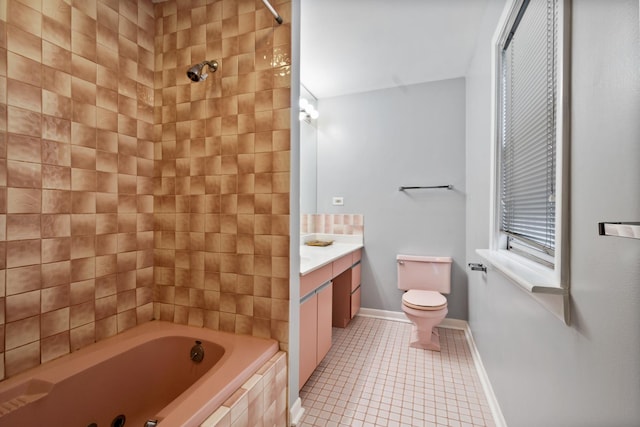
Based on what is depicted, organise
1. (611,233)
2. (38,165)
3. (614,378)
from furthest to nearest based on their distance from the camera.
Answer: (38,165) → (614,378) → (611,233)

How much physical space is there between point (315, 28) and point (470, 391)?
2724 mm

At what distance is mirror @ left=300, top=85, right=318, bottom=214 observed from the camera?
2.96 meters

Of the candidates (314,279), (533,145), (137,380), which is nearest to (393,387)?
(314,279)

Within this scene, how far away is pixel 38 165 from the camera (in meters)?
1.14

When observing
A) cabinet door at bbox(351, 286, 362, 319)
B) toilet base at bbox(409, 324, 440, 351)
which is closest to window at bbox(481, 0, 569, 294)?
toilet base at bbox(409, 324, 440, 351)

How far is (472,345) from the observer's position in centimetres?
231

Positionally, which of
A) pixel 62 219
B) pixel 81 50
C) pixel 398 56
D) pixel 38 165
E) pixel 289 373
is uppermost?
pixel 398 56

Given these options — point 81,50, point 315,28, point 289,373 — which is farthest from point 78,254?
point 315,28

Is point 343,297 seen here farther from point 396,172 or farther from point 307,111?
point 307,111

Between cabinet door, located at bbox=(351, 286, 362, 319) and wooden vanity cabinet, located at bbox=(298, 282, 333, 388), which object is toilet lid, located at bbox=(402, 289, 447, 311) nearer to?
cabinet door, located at bbox=(351, 286, 362, 319)

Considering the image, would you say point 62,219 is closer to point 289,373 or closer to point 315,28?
point 289,373

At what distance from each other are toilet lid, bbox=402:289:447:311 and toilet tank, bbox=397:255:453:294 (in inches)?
6.4

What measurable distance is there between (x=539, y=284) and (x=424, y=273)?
1.90m

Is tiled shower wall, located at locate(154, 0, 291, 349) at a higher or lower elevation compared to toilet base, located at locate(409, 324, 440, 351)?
higher
